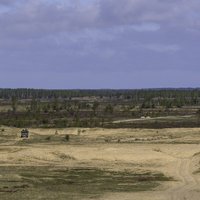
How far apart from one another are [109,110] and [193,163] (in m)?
64.3

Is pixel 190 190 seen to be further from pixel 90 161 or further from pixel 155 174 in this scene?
pixel 90 161

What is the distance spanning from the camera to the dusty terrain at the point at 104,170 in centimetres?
2445

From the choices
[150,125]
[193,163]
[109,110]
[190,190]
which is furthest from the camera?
[109,110]

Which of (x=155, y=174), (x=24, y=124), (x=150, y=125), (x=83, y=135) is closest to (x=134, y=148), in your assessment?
(x=155, y=174)

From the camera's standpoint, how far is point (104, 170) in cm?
3366

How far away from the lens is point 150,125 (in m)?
69.6

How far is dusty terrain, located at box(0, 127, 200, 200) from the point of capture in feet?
80.2

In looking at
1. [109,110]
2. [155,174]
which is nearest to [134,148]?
[155,174]

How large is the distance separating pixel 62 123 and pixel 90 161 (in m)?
34.6

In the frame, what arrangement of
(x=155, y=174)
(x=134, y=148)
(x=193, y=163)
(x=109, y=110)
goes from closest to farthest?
(x=155, y=174) < (x=193, y=163) < (x=134, y=148) < (x=109, y=110)

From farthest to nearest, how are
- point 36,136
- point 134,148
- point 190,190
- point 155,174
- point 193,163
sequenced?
1. point 36,136
2. point 134,148
3. point 193,163
4. point 155,174
5. point 190,190

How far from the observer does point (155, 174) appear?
3234 cm

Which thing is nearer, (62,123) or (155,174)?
(155,174)

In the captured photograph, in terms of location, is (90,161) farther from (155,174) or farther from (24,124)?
(24,124)
